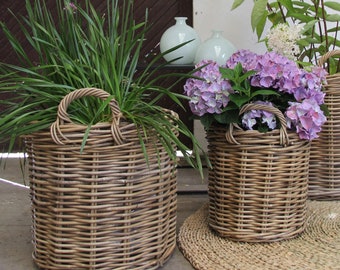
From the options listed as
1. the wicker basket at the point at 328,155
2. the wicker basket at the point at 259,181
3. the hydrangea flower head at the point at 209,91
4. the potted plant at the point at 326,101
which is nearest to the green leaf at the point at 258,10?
the potted plant at the point at 326,101

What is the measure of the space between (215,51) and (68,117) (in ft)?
3.08

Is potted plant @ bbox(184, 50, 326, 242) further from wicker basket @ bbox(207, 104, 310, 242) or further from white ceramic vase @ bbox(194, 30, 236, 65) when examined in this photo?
white ceramic vase @ bbox(194, 30, 236, 65)

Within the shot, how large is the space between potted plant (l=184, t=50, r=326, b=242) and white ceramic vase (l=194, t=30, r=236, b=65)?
0.46 meters

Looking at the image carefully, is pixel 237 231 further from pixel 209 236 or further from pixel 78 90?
pixel 78 90

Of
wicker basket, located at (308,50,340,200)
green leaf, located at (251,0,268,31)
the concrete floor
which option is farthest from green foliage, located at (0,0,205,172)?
wicker basket, located at (308,50,340,200)

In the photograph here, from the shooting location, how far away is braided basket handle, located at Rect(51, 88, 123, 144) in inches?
50.1

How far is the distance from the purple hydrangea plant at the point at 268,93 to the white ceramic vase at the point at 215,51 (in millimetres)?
514

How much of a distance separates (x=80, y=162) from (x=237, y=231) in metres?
0.57

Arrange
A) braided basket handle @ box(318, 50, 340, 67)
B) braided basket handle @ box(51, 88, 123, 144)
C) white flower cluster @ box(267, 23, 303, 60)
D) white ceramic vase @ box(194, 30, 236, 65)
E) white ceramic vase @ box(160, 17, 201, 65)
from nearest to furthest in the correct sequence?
braided basket handle @ box(51, 88, 123, 144) → white flower cluster @ box(267, 23, 303, 60) → braided basket handle @ box(318, 50, 340, 67) → white ceramic vase @ box(194, 30, 236, 65) → white ceramic vase @ box(160, 17, 201, 65)


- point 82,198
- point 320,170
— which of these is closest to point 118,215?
point 82,198

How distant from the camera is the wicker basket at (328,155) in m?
1.93

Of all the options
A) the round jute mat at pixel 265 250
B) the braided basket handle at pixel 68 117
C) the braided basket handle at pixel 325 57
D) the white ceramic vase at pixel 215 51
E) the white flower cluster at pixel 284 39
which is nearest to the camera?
the braided basket handle at pixel 68 117

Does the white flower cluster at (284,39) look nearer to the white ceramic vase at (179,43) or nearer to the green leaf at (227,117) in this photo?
the green leaf at (227,117)

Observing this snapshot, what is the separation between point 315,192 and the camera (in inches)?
79.6
